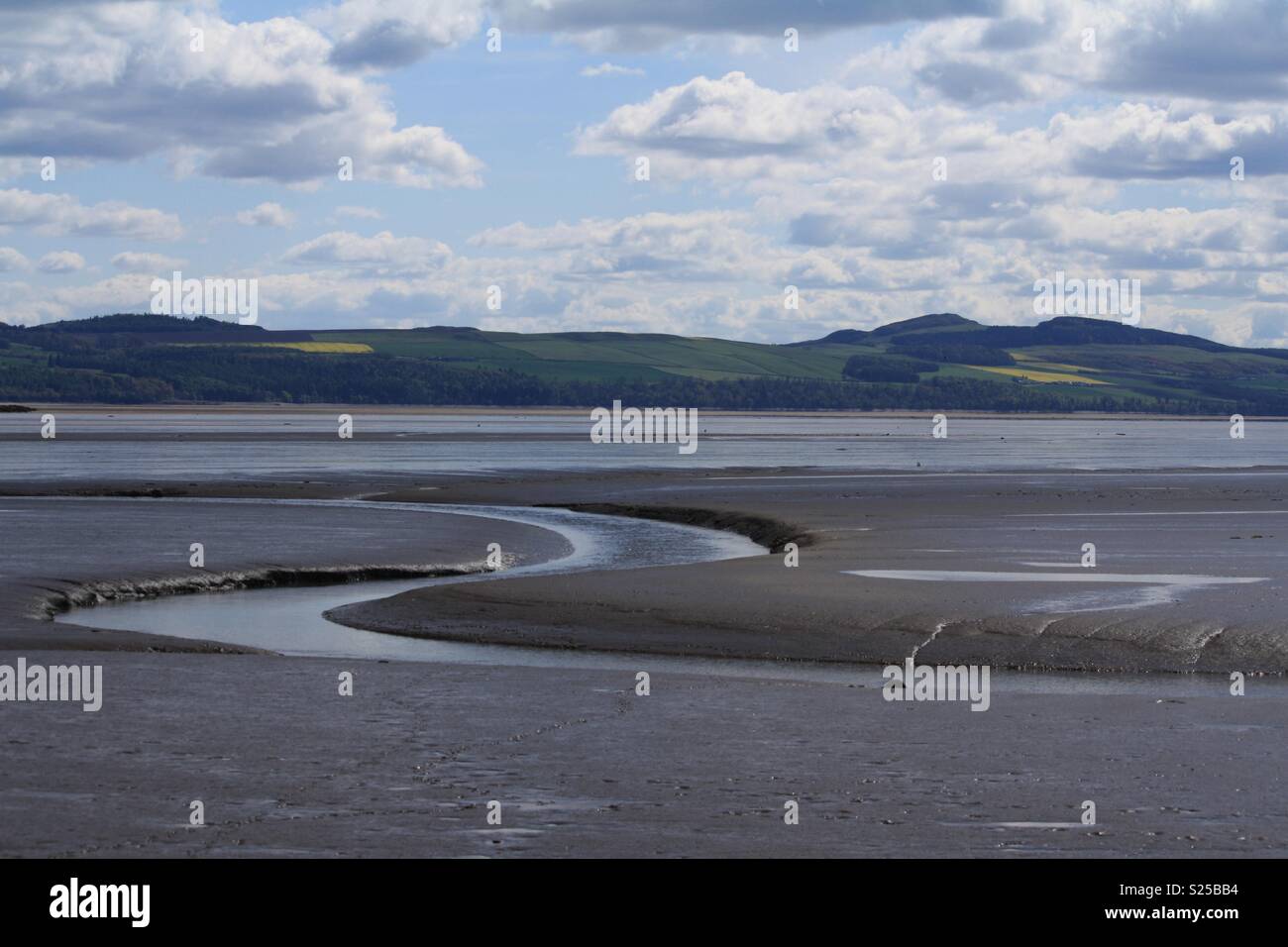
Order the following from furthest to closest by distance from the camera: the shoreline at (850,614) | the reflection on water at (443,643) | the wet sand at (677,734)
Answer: the shoreline at (850,614) < the reflection on water at (443,643) < the wet sand at (677,734)

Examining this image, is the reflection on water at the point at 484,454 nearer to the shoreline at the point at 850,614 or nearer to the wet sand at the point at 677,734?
the shoreline at the point at 850,614

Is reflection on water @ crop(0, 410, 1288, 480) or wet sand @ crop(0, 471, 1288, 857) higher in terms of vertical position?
reflection on water @ crop(0, 410, 1288, 480)

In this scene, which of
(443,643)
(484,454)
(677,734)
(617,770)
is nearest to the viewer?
(617,770)

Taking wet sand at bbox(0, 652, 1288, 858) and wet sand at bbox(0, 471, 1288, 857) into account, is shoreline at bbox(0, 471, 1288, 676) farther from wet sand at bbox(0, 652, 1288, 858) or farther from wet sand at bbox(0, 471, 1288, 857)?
wet sand at bbox(0, 652, 1288, 858)

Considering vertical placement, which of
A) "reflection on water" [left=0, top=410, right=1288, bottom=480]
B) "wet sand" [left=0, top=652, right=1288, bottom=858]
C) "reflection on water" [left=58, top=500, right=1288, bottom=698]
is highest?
"reflection on water" [left=0, top=410, right=1288, bottom=480]

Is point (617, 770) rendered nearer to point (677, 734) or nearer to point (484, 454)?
point (677, 734)

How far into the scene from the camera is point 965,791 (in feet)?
44.4

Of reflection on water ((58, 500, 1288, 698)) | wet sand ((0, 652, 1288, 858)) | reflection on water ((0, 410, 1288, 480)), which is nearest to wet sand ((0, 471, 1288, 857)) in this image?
Result: wet sand ((0, 652, 1288, 858))

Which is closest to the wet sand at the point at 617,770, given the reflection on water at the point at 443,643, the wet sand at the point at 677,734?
the wet sand at the point at 677,734

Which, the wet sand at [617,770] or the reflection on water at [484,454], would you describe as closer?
the wet sand at [617,770]

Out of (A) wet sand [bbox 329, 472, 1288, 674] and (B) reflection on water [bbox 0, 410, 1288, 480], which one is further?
(B) reflection on water [bbox 0, 410, 1288, 480]

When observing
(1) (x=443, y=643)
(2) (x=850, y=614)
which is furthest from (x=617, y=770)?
(2) (x=850, y=614)

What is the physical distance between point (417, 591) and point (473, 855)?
16.9m

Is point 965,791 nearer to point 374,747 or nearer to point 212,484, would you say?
point 374,747
